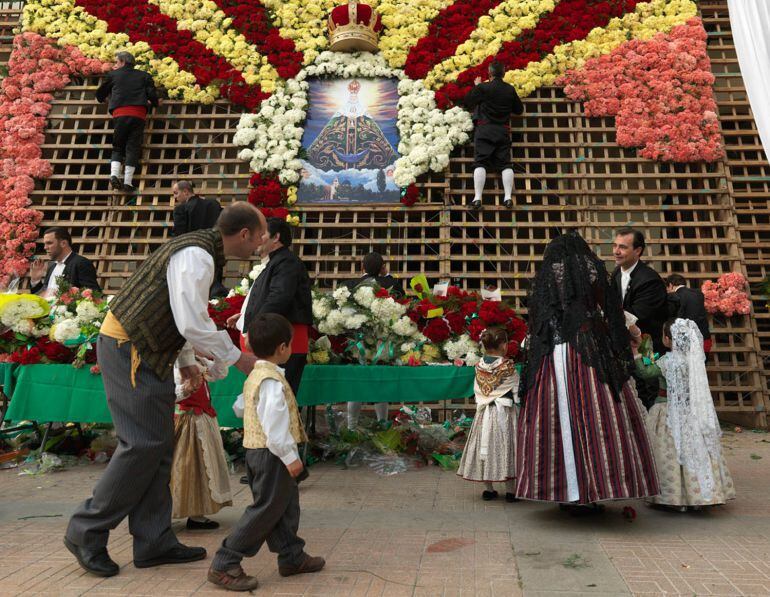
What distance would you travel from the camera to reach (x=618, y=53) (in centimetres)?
830

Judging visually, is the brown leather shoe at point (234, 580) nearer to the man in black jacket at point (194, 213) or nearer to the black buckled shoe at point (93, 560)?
the black buckled shoe at point (93, 560)

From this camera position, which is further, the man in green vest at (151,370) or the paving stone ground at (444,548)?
the man in green vest at (151,370)

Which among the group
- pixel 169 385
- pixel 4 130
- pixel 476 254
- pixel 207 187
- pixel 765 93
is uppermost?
pixel 4 130

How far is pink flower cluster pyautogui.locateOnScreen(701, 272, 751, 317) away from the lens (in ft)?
22.5

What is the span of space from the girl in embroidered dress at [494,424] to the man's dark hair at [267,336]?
6.28ft

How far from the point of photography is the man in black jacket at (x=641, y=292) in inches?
161

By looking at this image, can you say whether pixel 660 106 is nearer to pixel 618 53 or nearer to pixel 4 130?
pixel 618 53

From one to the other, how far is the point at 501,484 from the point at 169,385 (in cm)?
268

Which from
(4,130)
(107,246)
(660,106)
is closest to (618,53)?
(660,106)

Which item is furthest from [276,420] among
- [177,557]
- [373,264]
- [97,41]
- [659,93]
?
[97,41]

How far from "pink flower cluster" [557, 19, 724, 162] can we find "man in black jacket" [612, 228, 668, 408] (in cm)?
409

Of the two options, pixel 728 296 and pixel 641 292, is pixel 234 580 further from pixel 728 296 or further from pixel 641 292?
pixel 728 296

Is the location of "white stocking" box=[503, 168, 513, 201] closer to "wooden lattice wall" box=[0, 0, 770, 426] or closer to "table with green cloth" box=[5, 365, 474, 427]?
"wooden lattice wall" box=[0, 0, 770, 426]

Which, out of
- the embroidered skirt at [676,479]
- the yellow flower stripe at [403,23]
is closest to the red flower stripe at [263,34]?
the yellow flower stripe at [403,23]
